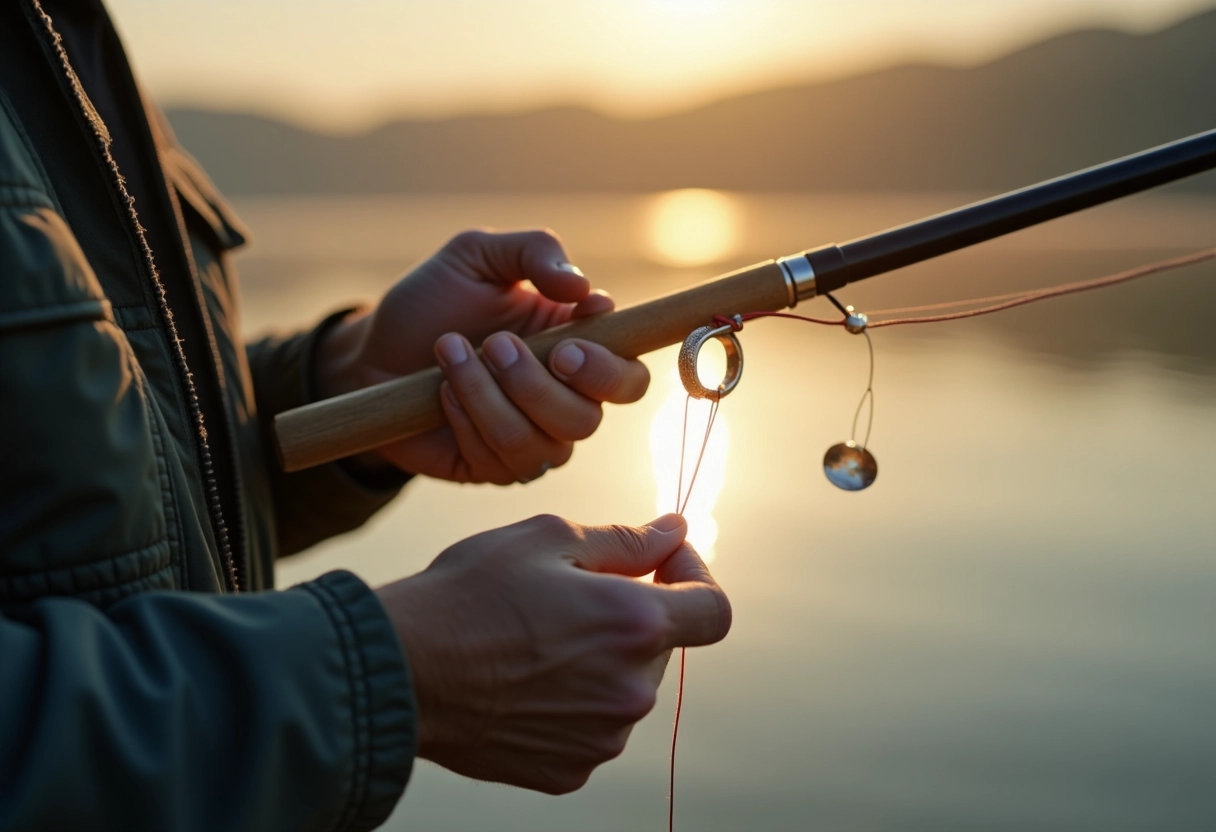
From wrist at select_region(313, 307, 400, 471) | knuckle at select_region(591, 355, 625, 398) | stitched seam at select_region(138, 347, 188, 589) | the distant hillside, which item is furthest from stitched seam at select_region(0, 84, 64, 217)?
the distant hillside

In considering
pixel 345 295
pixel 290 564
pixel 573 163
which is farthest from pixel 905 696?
pixel 573 163

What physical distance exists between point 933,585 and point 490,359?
2.00m

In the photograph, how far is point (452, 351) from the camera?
1.58 m

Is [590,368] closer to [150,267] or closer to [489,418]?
[489,418]

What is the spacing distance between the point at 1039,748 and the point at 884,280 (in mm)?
5740

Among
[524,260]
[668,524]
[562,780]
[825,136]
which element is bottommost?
[562,780]

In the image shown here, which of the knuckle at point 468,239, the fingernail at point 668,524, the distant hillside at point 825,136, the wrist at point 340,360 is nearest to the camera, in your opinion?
the fingernail at point 668,524

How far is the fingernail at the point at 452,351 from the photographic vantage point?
5.17 feet

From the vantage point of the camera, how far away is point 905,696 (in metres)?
2.65

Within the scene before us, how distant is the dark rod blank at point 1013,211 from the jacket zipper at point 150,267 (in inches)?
33.6

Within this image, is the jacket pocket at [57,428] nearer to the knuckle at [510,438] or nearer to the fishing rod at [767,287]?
the fishing rod at [767,287]

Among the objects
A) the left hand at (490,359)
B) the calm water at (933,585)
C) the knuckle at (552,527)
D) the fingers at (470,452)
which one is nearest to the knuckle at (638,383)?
the left hand at (490,359)

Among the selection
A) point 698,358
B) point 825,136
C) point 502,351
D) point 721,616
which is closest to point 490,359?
point 502,351

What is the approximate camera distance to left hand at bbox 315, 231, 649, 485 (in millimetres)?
1591
